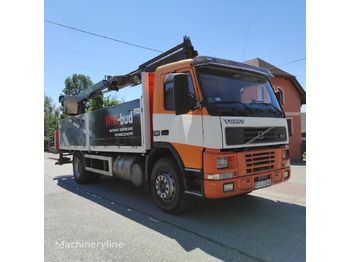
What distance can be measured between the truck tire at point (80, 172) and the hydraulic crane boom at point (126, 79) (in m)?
2.04

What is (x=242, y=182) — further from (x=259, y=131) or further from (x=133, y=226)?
(x=133, y=226)

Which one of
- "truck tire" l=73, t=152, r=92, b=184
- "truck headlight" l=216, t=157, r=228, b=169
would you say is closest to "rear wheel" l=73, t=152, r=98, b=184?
"truck tire" l=73, t=152, r=92, b=184

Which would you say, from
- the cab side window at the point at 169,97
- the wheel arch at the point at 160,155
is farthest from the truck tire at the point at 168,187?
the cab side window at the point at 169,97

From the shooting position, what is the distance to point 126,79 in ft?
24.4

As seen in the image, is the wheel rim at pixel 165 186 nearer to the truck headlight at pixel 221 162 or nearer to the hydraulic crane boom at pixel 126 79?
the truck headlight at pixel 221 162

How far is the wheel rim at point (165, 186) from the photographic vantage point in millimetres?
4429

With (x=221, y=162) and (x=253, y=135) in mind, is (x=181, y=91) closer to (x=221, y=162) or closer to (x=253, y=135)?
(x=221, y=162)

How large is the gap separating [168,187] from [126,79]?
13.8 feet

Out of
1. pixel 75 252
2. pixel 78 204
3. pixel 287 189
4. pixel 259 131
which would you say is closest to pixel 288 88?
pixel 287 189

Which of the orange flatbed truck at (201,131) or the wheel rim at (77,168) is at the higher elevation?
the orange flatbed truck at (201,131)

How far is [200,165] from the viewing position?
3852 millimetres

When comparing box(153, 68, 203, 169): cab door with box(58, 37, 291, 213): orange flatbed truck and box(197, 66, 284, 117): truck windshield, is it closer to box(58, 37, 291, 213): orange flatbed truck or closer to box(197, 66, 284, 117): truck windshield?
box(58, 37, 291, 213): orange flatbed truck

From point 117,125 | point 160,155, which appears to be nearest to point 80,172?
point 117,125

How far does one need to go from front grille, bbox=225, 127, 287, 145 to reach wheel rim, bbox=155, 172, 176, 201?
135 centimetres
